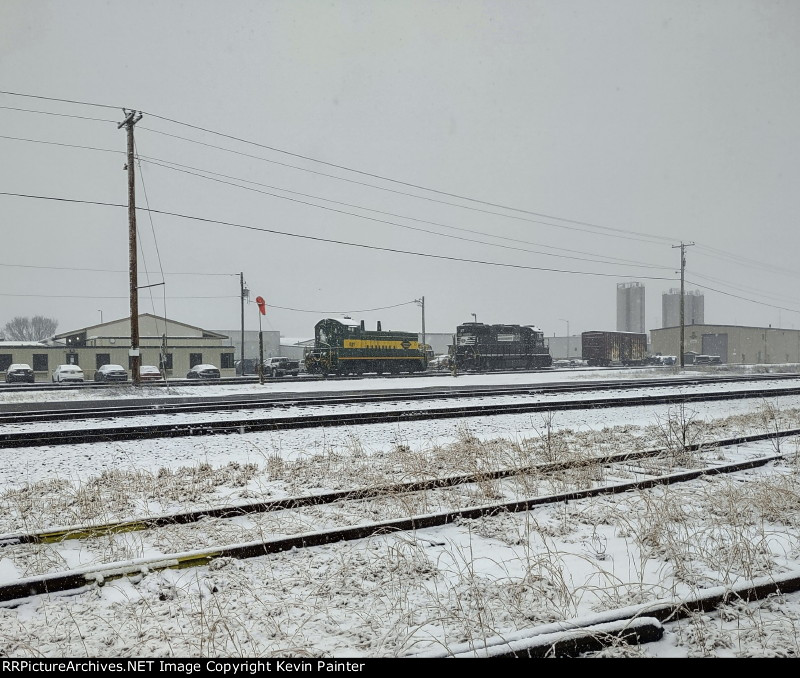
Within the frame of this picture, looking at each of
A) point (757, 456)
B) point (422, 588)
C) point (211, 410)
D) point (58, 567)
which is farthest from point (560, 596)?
point (211, 410)

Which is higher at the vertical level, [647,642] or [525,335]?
[525,335]

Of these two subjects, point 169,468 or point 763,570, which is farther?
point 169,468

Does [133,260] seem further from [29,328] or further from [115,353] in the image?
[29,328]

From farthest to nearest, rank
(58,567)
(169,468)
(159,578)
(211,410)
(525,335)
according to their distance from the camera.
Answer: (525,335)
(211,410)
(169,468)
(58,567)
(159,578)

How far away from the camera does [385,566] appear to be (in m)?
4.40

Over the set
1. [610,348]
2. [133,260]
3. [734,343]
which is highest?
[133,260]

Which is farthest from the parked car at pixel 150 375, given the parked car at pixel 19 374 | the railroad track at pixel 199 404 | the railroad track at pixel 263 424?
the railroad track at pixel 263 424

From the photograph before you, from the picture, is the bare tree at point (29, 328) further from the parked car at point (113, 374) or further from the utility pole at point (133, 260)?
the utility pole at point (133, 260)

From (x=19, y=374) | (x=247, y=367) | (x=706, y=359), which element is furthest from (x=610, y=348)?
(x=19, y=374)

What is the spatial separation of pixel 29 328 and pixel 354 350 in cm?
9838

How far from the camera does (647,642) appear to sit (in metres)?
3.16

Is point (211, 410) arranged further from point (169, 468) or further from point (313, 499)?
point (313, 499)

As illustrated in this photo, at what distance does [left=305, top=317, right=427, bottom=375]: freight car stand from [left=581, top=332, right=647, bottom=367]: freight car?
82.1 feet

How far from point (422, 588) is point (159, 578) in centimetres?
195
